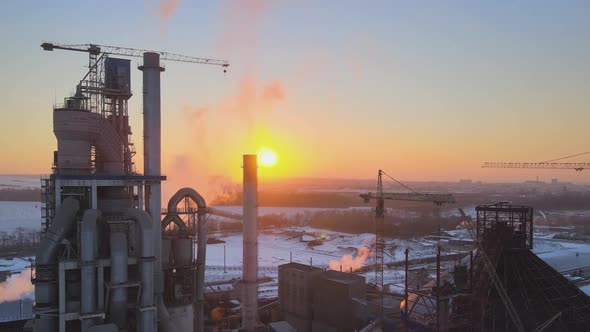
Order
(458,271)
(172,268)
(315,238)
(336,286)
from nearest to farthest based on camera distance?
(172,268), (458,271), (336,286), (315,238)

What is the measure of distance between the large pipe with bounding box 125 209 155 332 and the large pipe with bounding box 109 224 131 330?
2.48 ft

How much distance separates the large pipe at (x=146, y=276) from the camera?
21844 mm

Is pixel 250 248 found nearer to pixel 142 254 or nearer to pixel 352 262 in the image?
pixel 142 254

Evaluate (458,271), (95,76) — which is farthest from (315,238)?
(95,76)

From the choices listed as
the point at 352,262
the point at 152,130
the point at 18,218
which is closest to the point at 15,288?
the point at 152,130

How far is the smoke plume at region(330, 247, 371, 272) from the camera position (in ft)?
222

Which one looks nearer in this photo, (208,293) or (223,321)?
(223,321)

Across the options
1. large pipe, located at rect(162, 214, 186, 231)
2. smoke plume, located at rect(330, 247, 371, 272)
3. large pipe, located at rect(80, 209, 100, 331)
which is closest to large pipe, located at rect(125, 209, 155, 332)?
large pipe, located at rect(80, 209, 100, 331)

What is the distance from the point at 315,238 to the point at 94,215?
80197 millimetres

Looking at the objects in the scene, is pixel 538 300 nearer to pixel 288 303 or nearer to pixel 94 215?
pixel 288 303

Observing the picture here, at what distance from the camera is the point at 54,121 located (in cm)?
2317

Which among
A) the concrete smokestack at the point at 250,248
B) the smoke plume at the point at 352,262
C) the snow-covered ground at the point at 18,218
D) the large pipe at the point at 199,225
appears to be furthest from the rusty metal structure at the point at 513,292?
the snow-covered ground at the point at 18,218

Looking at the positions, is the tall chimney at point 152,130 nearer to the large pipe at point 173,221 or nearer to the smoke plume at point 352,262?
the large pipe at point 173,221

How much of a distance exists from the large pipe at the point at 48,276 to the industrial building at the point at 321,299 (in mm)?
24065
